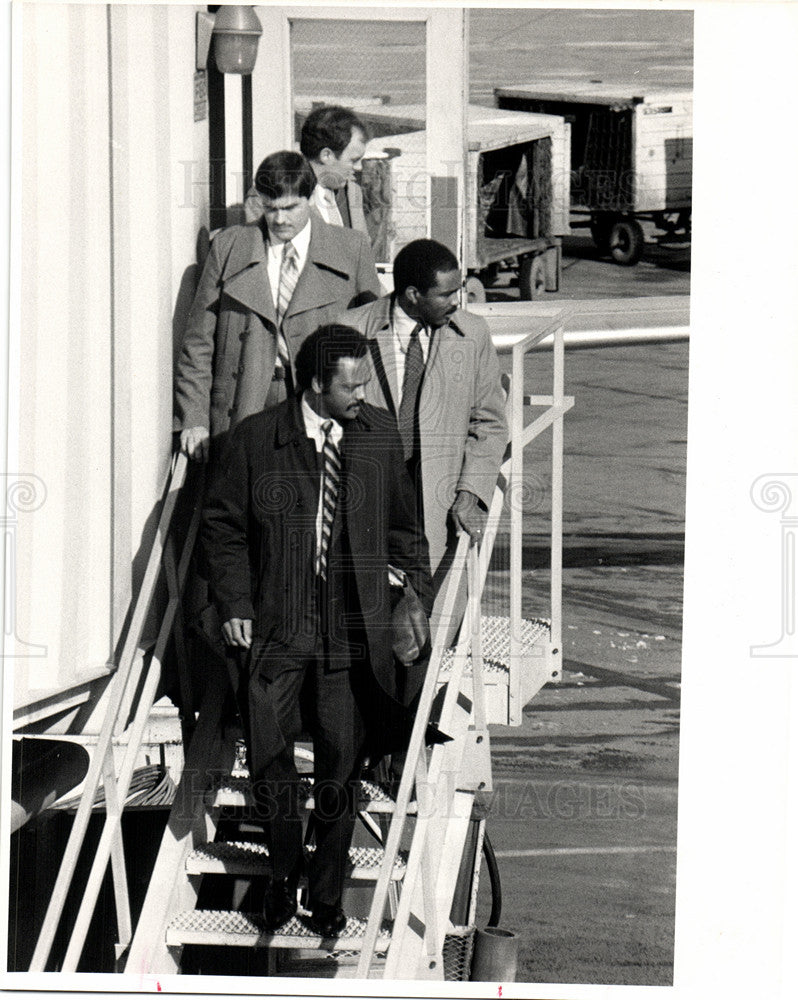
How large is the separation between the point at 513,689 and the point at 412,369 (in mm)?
1144

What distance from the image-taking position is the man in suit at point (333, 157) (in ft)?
15.9

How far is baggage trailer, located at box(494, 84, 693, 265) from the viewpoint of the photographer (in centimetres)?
471

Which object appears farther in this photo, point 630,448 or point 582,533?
point 582,533

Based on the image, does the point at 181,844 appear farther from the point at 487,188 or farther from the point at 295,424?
the point at 487,188

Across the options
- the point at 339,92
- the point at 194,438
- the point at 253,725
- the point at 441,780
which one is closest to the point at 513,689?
the point at 441,780

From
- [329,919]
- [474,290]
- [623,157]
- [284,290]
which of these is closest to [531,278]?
[474,290]

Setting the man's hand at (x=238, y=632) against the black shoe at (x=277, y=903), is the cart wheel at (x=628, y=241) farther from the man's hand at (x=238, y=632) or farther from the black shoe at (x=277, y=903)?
the black shoe at (x=277, y=903)

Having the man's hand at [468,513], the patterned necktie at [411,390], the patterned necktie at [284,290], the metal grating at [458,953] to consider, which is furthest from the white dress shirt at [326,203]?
the metal grating at [458,953]

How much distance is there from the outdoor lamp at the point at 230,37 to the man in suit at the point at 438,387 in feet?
2.64

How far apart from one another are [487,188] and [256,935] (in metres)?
2.41

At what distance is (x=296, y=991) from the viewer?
4691 mm

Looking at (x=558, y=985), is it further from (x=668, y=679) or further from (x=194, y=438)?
(x=194, y=438)

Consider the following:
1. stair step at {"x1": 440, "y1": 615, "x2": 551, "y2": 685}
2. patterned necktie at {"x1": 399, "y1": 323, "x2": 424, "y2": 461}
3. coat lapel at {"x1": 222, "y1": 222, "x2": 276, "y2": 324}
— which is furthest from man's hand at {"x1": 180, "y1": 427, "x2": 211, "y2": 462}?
stair step at {"x1": 440, "y1": 615, "x2": 551, "y2": 685}

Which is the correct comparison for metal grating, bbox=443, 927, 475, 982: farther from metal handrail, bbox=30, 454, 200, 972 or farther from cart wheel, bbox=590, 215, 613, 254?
cart wheel, bbox=590, 215, 613, 254
